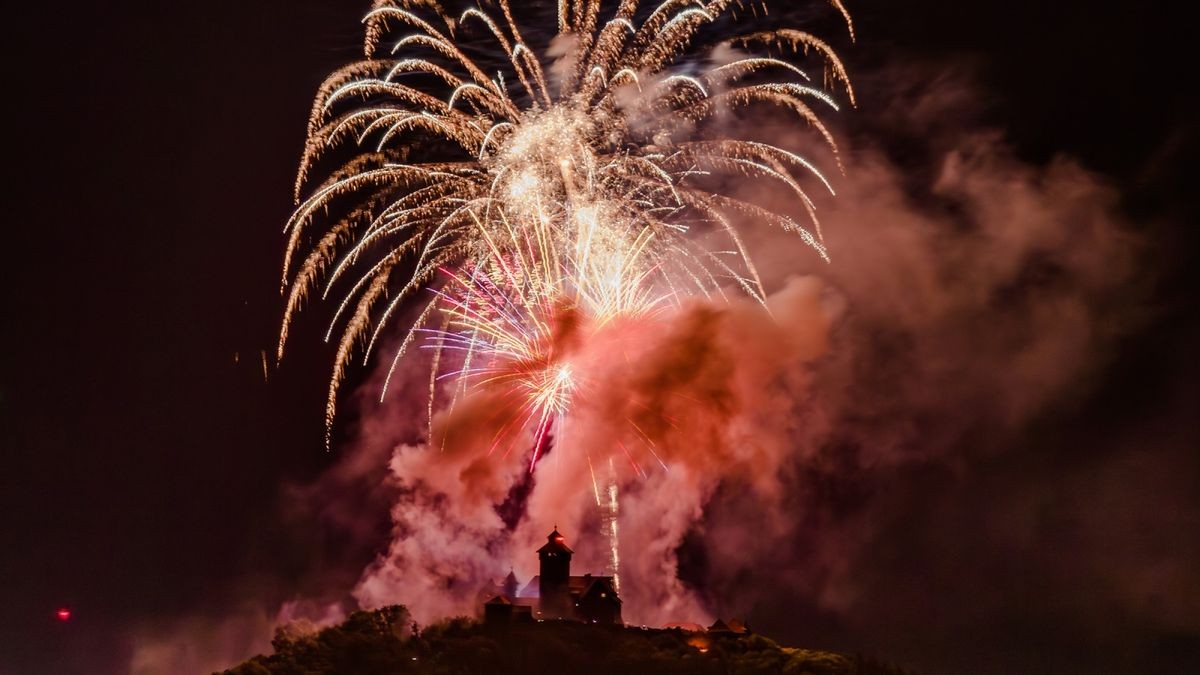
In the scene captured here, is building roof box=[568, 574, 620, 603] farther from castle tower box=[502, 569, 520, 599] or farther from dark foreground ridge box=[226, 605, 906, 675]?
castle tower box=[502, 569, 520, 599]

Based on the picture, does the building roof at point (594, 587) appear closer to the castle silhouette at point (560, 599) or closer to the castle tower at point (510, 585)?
the castle silhouette at point (560, 599)

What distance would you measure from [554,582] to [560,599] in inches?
31.6

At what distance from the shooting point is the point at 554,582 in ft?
139

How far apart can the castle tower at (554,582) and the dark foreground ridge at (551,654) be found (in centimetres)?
64

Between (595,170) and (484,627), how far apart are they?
2369cm

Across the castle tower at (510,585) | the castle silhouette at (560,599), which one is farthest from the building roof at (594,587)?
the castle tower at (510,585)

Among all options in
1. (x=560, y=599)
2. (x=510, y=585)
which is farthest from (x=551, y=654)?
(x=510, y=585)

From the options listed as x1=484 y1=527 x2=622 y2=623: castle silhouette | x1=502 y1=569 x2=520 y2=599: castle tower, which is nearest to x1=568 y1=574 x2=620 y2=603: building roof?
x1=484 y1=527 x2=622 y2=623: castle silhouette

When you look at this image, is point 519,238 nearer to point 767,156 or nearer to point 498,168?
point 498,168

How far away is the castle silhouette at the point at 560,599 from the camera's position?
138 ft

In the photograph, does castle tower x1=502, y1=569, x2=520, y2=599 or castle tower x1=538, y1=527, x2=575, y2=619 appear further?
castle tower x1=502, y1=569, x2=520, y2=599

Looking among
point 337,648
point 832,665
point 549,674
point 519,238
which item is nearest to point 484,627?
point 549,674

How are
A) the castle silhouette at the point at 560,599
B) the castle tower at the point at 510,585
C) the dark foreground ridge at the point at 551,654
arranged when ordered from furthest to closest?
the castle tower at the point at 510,585, the castle silhouette at the point at 560,599, the dark foreground ridge at the point at 551,654

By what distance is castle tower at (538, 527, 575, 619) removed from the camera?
42094mm
